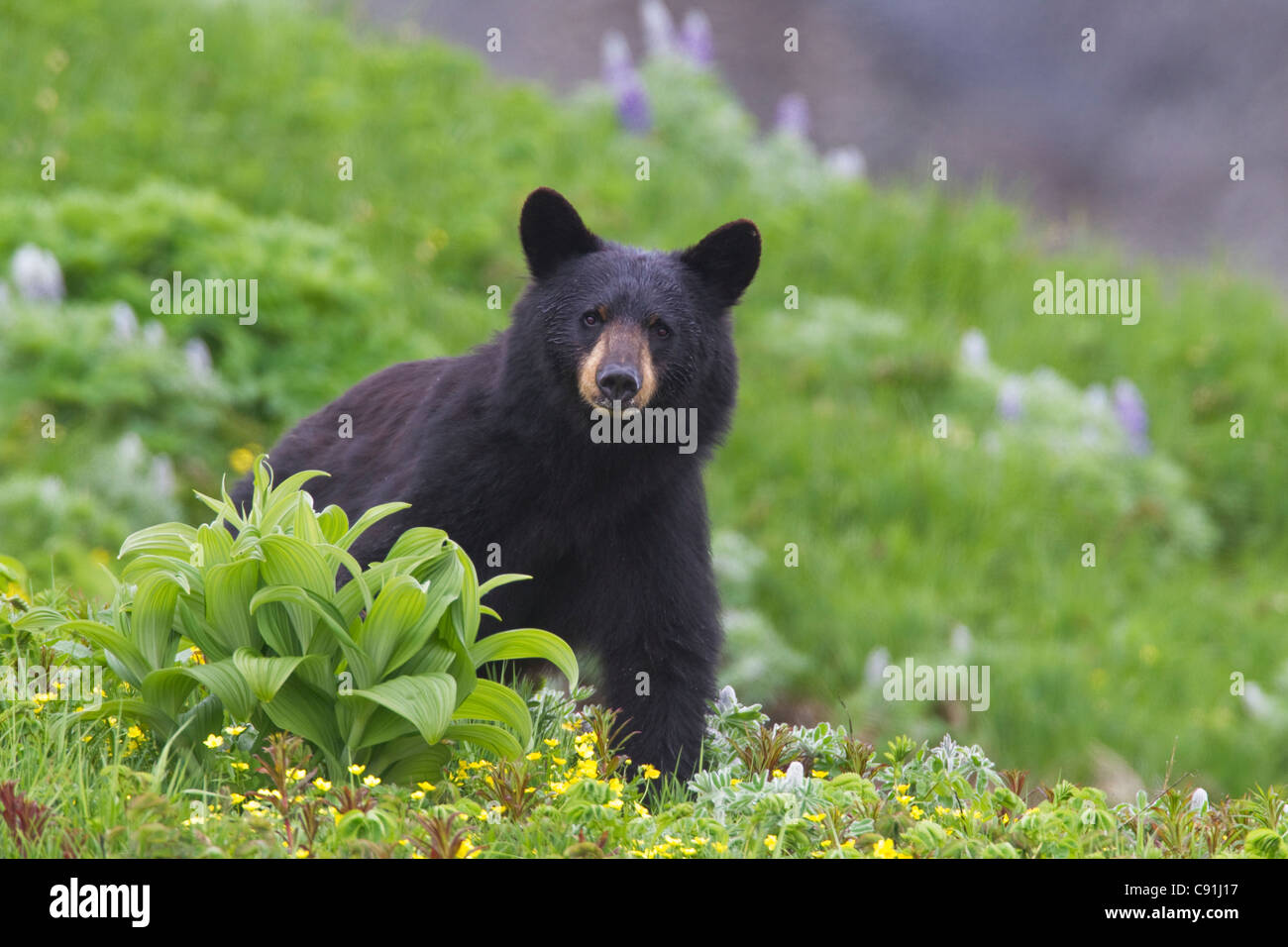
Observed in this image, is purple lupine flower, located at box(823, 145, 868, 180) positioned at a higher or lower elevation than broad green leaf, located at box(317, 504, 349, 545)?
higher

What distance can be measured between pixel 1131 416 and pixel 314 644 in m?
8.26

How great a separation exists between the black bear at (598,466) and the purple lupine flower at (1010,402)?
5.93 m

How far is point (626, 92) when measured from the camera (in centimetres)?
1254

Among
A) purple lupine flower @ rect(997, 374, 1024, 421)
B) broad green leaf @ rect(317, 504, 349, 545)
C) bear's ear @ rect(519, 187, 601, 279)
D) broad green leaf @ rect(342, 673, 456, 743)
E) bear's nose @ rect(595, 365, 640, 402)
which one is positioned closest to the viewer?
broad green leaf @ rect(342, 673, 456, 743)

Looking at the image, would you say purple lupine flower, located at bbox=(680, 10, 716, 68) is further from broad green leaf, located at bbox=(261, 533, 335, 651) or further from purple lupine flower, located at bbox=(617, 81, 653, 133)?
broad green leaf, located at bbox=(261, 533, 335, 651)

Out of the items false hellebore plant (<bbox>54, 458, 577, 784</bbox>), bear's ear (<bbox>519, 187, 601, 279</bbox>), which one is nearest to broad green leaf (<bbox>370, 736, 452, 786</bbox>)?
false hellebore plant (<bbox>54, 458, 577, 784</bbox>)

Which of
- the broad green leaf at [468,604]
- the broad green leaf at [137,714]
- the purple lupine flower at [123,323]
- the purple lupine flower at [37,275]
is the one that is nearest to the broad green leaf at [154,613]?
the broad green leaf at [137,714]

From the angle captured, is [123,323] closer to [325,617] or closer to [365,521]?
[365,521]

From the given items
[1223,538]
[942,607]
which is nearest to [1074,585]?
[942,607]

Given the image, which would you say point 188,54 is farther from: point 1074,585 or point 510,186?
point 1074,585

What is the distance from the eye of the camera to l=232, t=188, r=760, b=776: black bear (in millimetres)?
4539

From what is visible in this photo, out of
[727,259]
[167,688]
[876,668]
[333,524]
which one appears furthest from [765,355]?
[167,688]

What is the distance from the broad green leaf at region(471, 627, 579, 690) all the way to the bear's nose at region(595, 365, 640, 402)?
3.28ft

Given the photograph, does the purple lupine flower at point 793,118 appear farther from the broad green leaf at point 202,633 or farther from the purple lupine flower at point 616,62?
the broad green leaf at point 202,633
